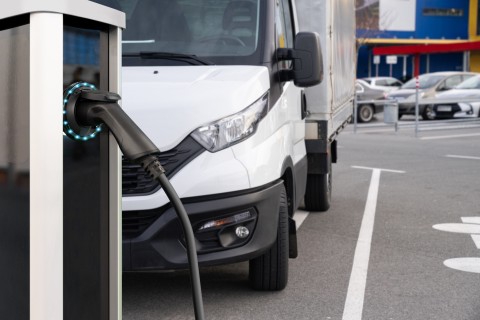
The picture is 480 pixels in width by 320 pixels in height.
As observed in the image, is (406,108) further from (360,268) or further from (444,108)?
(360,268)

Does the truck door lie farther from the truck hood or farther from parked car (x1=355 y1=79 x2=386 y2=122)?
parked car (x1=355 y1=79 x2=386 y2=122)

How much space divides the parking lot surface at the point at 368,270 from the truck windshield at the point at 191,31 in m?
1.53

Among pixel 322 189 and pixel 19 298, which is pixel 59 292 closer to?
pixel 19 298

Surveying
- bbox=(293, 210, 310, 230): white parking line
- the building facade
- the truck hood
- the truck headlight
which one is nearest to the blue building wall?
the building facade

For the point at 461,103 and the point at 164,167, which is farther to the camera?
the point at 461,103

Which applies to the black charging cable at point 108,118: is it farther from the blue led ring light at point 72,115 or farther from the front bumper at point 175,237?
the front bumper at point 175,237

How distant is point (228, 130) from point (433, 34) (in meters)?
53.7

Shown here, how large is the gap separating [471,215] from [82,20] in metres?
7.34

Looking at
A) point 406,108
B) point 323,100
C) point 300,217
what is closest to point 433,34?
point 406,108

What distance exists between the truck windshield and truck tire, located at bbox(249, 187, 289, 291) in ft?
3.38

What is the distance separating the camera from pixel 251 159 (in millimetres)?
5039

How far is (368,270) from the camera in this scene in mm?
6316

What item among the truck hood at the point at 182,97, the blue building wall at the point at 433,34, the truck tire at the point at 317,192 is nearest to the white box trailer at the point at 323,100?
the truck tire at the point at 317,192

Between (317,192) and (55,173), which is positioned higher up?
(55,173)
